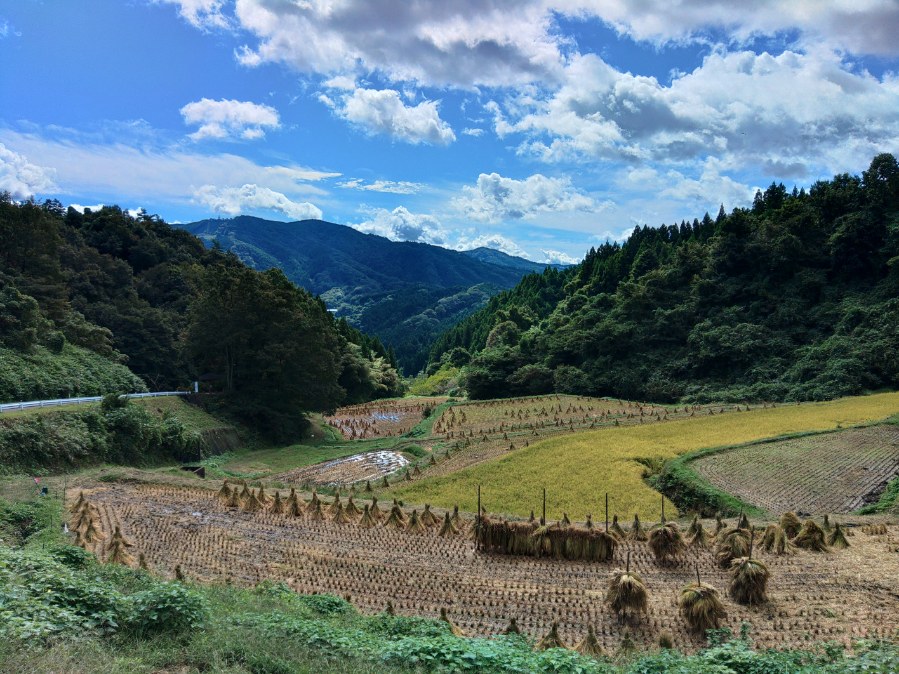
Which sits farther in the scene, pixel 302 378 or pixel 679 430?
pixel 302 378

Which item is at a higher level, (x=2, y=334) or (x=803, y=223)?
(x=803, y=223)

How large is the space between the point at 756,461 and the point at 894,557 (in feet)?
33.2

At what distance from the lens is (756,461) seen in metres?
24.7

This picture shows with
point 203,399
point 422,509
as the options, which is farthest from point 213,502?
point 203,399

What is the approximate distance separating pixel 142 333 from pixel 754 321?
166ft

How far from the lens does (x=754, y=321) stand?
51719 mm

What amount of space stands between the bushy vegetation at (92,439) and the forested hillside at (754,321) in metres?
37.6

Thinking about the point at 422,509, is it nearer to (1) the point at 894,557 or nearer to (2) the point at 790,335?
(1) the point at 894,557

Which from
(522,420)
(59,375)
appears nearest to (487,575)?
(522,420)

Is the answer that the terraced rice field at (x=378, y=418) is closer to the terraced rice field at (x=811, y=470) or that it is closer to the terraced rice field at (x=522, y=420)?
the terraced rice field at (x=522, y=420)

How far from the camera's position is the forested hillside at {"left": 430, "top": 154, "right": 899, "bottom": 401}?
145ft

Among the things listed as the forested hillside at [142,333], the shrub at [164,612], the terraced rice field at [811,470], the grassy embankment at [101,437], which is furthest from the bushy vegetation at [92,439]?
the terraced rice field at [811,470]

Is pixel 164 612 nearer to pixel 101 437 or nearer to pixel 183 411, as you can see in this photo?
pixel 101 437

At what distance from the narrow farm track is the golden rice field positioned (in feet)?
16.6
